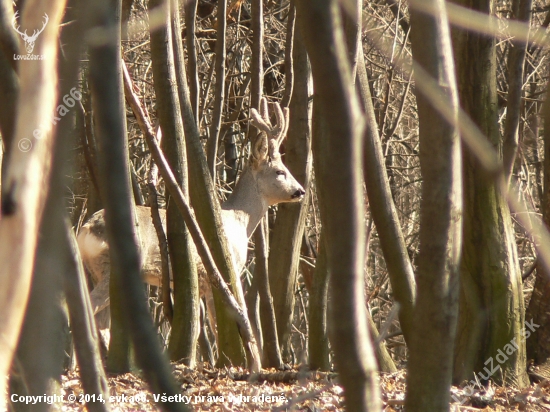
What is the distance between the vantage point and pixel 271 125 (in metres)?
8.16

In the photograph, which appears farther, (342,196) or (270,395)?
(270,395)

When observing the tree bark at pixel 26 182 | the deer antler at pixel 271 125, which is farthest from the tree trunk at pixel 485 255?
the tree bark at pixel 26 182

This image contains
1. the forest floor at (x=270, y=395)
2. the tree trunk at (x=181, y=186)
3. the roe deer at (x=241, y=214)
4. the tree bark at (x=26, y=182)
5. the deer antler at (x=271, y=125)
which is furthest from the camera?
the deer antler at (x=271, y=125)

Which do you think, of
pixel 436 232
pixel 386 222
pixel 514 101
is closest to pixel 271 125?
pixel 514 101

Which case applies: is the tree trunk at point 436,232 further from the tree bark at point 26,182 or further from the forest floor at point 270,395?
the forest floor at point 270,395

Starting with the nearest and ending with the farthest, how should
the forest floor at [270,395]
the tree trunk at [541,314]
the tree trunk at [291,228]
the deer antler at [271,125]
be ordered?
the forest floor at [270,395], the tree trunk at [541,314], the tree trunk at [291,228], the deer antler at [271,125]

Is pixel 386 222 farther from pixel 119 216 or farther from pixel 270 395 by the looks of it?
pixel 119 216

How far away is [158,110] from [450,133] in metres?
3.73

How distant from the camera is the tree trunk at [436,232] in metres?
1.83

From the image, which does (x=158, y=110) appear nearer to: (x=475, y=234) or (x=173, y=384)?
(x=475, y=234)

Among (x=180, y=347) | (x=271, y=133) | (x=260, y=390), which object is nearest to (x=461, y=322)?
(x=260, y=390)

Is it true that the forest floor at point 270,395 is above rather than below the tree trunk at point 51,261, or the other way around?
below

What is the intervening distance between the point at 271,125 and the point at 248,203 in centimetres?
102

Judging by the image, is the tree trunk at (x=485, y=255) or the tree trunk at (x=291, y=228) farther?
the tree trunk at (x=291, y=228)
